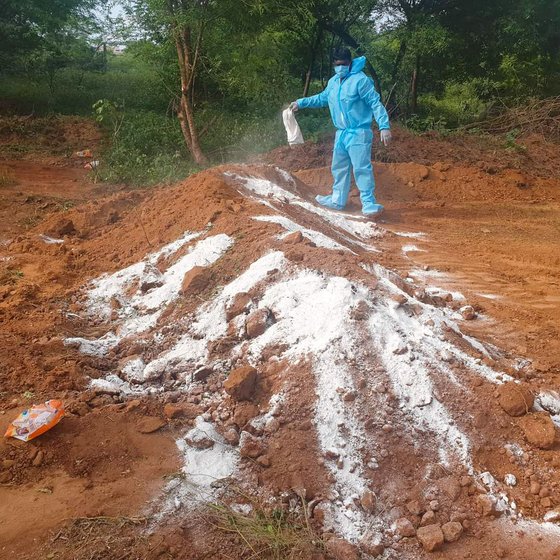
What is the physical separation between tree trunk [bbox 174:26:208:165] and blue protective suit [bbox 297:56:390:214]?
2278mm

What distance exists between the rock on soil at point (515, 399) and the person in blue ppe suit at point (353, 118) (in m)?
3.91

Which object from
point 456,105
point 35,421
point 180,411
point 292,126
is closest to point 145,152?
point 292,126

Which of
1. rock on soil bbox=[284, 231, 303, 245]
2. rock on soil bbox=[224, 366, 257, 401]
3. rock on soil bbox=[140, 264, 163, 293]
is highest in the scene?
rock on soil bbox=[284, 231, 303, 245]

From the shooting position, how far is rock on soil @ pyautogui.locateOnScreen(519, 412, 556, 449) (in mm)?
2693

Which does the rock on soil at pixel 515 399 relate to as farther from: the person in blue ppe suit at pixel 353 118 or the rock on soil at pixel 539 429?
the person in blue ppe suit at pixel 353 118

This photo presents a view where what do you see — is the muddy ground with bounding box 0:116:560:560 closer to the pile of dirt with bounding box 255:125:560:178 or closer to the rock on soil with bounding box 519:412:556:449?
the rock on soil with bounding box 519:412:556:449

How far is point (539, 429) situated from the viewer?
2746 mm

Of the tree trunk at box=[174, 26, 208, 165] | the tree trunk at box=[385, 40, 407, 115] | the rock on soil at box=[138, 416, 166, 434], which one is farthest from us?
the tree trunk at box=[385, 40, 407, 115]

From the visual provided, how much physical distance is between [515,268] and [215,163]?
17.7 ft

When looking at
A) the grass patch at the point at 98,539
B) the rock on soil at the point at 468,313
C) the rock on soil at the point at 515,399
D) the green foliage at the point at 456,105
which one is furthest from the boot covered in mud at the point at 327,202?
the grass patch at the point at 98,539

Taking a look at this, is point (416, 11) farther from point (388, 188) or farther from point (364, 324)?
point (364, 324)

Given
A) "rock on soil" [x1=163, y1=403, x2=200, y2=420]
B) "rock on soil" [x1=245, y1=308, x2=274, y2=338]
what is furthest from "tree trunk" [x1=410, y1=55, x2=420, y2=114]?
"rock on soil" [x1=163, y1=403, x2=200, y2=420]

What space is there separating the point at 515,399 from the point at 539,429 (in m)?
0.18

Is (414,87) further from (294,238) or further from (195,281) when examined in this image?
(195,281)
